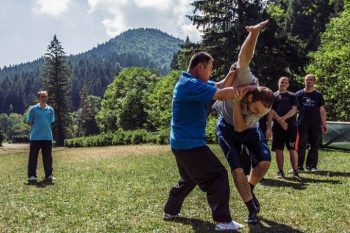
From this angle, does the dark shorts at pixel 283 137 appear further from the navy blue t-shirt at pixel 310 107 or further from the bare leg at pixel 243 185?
the bare leg at pixel 243 185

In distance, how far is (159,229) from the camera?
20.3 feet

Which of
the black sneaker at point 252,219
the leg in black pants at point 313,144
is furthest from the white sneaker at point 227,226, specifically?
the leg in black pants at point 313,144

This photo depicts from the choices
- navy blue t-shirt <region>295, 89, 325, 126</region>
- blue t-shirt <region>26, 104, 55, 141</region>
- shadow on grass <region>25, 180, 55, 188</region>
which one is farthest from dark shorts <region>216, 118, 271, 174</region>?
blue t-shirt <region>26, 104, 55, 141</region>

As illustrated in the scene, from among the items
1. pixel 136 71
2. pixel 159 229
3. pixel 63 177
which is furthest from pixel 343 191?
pixel 136 71

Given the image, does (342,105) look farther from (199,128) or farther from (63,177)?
(199,128)

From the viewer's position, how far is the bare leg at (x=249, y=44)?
17.6 feet

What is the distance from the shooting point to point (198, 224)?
6.40m

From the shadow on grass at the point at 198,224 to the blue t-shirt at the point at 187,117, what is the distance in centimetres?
110

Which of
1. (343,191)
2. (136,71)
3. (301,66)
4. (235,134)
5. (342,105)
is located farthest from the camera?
(136,71)

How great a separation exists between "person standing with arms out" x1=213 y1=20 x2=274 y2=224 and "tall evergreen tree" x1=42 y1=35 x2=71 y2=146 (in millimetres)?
65774

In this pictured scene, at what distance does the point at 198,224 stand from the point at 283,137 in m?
5.30

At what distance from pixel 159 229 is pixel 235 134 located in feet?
A: 5.33

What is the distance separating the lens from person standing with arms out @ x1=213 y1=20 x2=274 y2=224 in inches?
218

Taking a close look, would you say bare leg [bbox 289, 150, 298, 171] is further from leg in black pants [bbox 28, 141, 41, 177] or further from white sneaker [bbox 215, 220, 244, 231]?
leg in black pants [bbox 28, 141, 41, 177]
